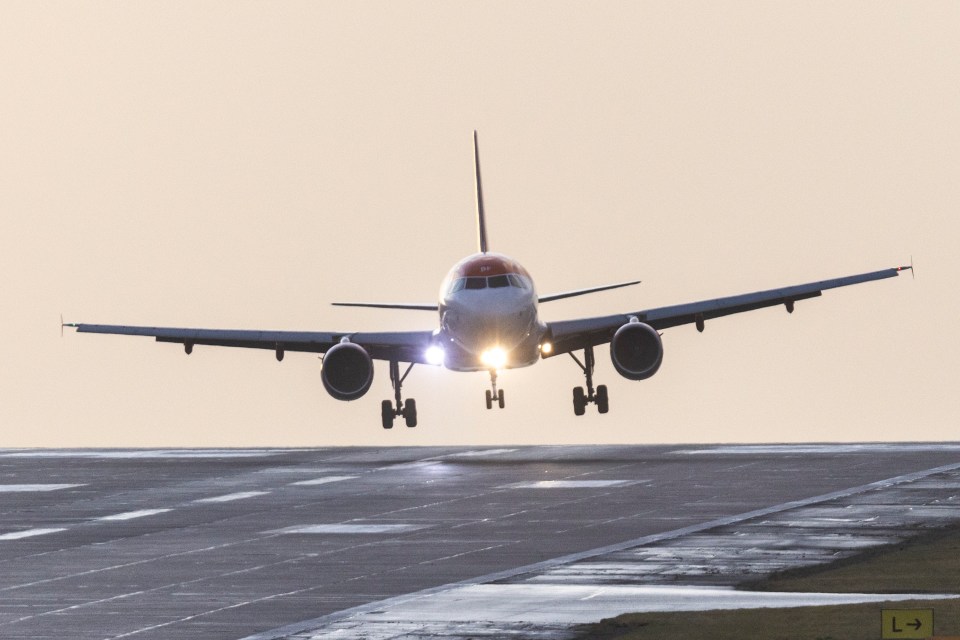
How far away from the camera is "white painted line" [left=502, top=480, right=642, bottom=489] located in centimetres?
5206

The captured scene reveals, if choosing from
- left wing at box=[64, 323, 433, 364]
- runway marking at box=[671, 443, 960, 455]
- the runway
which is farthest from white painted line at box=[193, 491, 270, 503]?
runway marking at box=[671, 443, 960, 455]

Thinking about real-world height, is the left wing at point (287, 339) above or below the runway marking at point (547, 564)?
above

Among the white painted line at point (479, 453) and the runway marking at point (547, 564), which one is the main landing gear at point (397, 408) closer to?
the white painted line at point (479, 453)

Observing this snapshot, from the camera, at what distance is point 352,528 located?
42.2 meters

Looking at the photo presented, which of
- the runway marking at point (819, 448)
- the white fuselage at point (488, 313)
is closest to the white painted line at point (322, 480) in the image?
the white fuselage at point (488, 313)

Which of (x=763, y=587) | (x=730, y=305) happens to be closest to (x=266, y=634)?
(x=763, y=587)

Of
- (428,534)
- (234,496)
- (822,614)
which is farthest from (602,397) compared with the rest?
(822,614)

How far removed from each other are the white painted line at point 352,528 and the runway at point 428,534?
201 mm

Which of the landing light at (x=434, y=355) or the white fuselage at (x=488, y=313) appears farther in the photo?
the landing light at (x=434, y=355)

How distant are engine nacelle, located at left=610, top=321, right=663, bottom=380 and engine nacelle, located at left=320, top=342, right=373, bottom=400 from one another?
328 inches

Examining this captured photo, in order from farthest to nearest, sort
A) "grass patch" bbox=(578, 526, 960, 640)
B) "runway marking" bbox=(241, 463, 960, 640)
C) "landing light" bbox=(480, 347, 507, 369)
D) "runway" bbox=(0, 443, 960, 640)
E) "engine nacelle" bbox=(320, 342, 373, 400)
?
"engine nacelle" bbox=(320, 342, 373, 400)
"landing light" bbox=(480, 347, 507, 369)
"runway" bbox=(0, 443, 960, 640)
"runway marking" bbox=(241, 463, 960, 640)
"grass patch" bbox=(578, 526, 960, 640)

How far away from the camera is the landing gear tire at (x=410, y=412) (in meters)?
69.2

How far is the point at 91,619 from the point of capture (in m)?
28.6

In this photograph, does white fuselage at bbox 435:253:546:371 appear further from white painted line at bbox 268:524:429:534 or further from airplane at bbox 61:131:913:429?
white painted line at bbox 268:524:429:534
